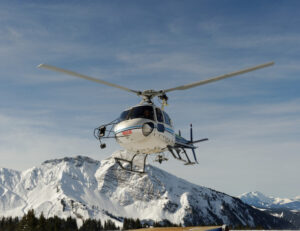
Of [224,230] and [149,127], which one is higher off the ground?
[149,127]

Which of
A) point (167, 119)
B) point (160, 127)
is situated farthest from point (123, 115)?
point (167, 119)

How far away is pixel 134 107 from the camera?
3020 centimetres

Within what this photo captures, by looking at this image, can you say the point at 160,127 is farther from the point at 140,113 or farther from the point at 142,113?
the point at 140,113

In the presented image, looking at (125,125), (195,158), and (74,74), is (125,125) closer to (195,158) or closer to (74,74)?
(74,74)

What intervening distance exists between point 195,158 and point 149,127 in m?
9.69

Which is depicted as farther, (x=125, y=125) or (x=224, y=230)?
(x=125, y=125)

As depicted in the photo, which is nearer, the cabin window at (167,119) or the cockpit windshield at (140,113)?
the cockpit windshield at (140,113)

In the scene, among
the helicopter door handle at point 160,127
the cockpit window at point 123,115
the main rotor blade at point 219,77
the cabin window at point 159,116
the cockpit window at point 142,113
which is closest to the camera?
the main rotor blade at point 219,77

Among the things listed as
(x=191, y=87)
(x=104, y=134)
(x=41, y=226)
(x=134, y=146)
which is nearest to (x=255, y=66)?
(x=191, y=87)

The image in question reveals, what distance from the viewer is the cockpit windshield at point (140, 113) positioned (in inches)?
1157

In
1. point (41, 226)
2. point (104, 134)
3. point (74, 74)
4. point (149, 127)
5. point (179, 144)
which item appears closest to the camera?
point (74, 74)

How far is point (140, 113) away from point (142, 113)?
0.16 meters

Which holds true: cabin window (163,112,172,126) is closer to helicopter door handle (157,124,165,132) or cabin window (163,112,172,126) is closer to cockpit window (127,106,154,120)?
helicopter door handle (157,124,165,132)

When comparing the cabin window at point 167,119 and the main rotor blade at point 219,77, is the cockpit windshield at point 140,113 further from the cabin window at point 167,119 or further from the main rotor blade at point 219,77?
the main rotor blade at point 219,77
